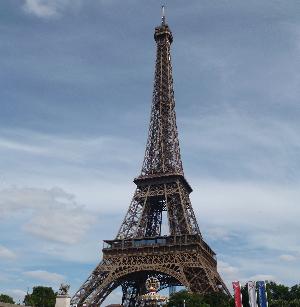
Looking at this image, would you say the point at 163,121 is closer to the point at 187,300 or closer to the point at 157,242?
the point at 157,242

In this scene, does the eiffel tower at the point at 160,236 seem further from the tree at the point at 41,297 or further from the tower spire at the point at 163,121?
the tree at the point at 41,297

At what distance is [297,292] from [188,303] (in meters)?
20.0

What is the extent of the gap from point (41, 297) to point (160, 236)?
120ft

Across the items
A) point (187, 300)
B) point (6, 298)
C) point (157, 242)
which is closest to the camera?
point (187, 300)

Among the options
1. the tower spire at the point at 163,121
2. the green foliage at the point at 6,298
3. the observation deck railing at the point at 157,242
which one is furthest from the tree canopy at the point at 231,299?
the green foliage at the point at 6,298

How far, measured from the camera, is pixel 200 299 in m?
66.6

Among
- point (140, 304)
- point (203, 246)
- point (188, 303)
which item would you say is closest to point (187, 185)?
point (203, 246)

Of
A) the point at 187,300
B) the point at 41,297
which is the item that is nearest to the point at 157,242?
the point at 187,300

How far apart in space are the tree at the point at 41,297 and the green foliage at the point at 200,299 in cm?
3756

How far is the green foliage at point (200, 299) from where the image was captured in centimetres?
6646

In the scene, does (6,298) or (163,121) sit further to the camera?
(6,298)

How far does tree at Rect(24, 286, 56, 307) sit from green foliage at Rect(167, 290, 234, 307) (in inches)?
1479

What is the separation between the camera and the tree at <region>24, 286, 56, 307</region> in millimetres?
98000

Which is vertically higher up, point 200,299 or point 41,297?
point 41,297
